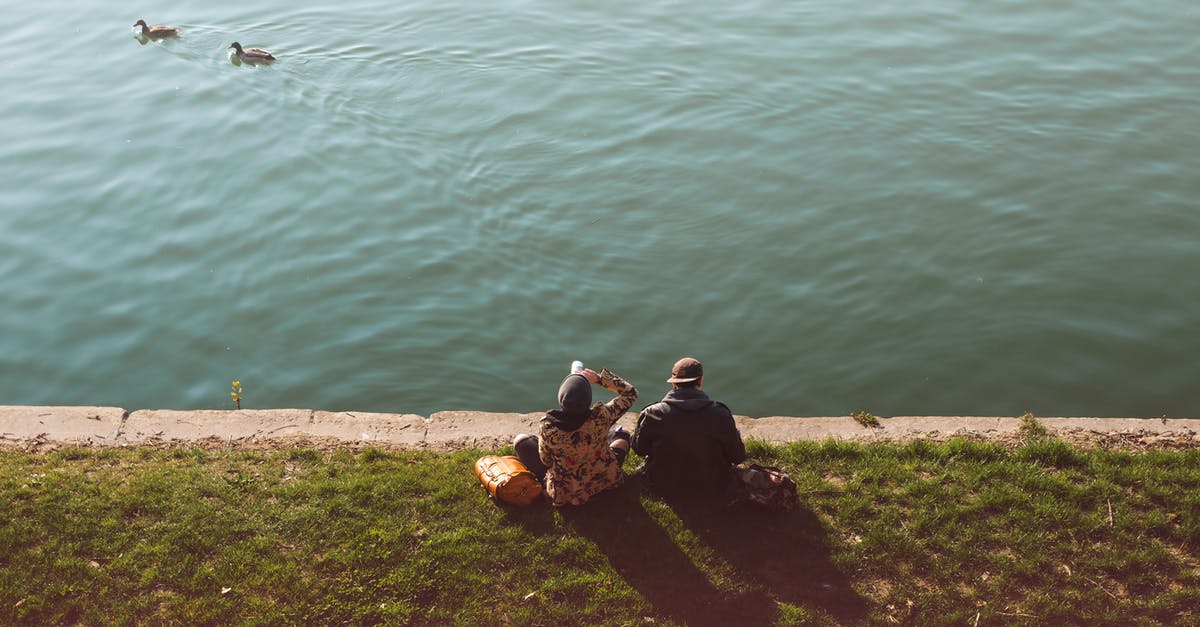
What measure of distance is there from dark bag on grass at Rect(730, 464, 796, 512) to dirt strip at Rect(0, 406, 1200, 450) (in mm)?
1174

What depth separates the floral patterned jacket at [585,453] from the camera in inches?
325

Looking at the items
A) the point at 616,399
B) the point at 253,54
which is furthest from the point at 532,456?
the point at 253,54

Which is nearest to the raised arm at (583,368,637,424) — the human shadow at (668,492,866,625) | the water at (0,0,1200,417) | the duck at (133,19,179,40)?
the human shadow at (668,492,866,625)

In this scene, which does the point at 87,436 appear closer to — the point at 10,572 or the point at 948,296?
the point at 10,572

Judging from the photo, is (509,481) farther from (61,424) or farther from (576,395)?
(61,424)

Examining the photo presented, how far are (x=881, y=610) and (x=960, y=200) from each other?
913 centimetres

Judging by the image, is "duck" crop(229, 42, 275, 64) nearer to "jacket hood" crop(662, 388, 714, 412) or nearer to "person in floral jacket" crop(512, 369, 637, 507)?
"person in floral jacket" crop(512, 369, 637, 507)

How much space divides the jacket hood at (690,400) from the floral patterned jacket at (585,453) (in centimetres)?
A: 39

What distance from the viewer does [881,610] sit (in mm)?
7418

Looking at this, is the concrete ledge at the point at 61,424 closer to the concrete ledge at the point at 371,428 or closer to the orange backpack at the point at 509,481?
the concrete ledge at the point at 371,428

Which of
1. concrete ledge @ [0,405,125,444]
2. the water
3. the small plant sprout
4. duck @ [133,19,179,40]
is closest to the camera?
the small plant sprout

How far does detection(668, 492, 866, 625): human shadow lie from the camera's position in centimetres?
752

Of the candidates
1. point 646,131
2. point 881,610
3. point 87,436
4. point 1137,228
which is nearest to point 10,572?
point 87,436

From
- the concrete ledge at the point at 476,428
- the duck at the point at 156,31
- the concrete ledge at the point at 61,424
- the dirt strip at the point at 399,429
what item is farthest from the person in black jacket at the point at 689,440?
the duck at the point at 156,31
